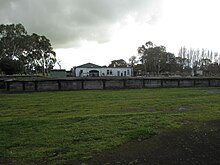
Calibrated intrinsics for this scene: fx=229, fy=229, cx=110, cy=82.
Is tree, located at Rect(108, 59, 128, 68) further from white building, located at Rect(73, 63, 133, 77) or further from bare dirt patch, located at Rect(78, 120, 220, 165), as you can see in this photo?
bare dirt patch, located at Rect(78, 120, 220, 165)

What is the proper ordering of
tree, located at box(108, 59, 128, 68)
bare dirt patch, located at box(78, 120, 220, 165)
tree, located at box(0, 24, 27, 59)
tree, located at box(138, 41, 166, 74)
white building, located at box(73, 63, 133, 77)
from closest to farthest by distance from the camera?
bare dirt patch, located at box(78, 120, 220, 165) → white building, located at box(73, 63, 133, 77) → tree, located at box(0, 24, 27, 59) → tree, located at box(138, 41, 166, 74) → tree, located at box(108, 59, 128, 68)

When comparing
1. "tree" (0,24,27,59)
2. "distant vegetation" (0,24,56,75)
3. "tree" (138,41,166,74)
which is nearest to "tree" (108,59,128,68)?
"tree" (138,41,166,74)

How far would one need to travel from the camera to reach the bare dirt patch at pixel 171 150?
4754mm

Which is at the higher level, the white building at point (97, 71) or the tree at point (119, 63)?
the tree at point (119, 63)

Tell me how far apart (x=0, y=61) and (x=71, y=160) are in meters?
50.0

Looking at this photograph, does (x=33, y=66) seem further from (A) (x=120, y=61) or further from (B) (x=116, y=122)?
(B) (x=116, y=122)

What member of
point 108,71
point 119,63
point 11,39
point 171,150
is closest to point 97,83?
point 171,150

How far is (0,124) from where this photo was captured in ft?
27.1

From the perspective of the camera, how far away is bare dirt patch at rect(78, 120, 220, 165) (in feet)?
15.6

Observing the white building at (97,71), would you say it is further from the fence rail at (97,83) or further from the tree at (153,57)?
the fence rail at (97,83)

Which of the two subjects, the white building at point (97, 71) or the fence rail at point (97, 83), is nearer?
the fence rail at point (97, 83)

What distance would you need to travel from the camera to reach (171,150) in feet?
17.5

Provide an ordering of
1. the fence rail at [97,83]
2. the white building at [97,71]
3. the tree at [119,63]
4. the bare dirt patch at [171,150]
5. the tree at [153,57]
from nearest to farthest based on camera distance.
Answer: the bare dirt patch at [171,150] < the fence rail at [97,83] < the white building at [97,71] < the tree at [153,57] < the tree at [119,63]

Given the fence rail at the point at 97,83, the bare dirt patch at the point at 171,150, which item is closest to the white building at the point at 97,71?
the fence rail at the point at 97,83
